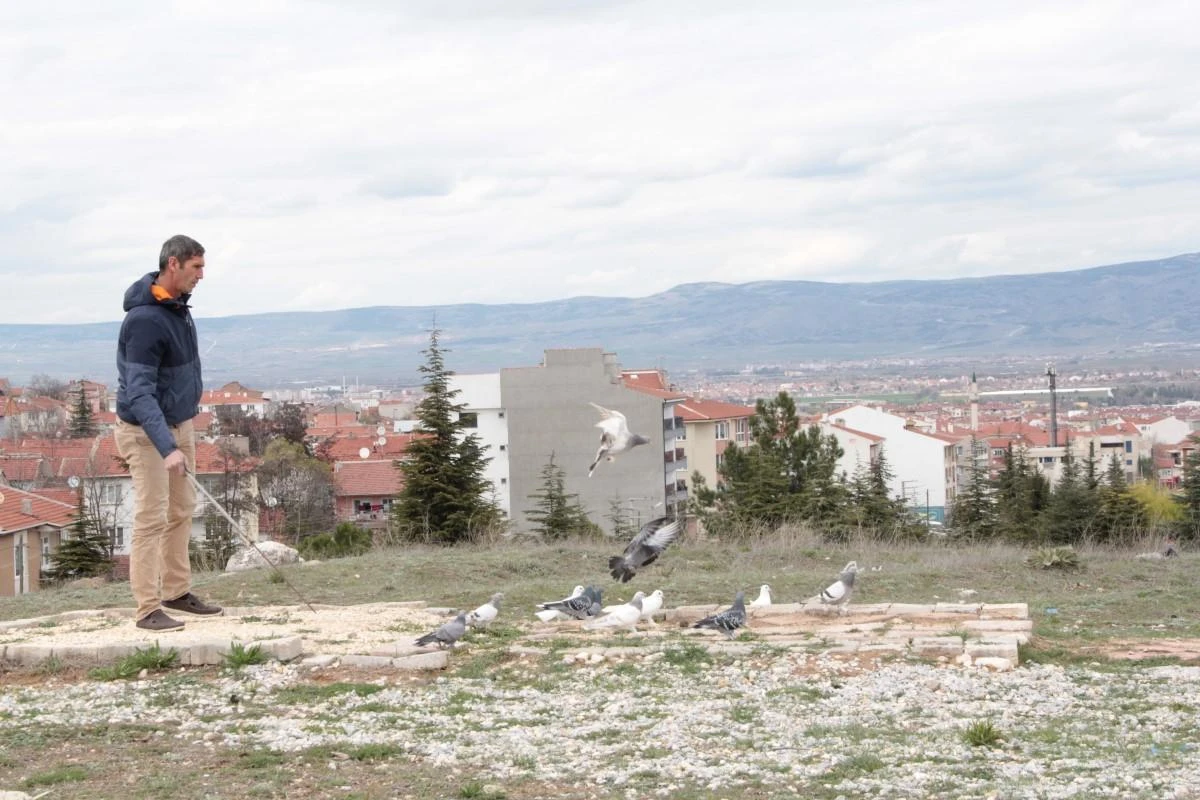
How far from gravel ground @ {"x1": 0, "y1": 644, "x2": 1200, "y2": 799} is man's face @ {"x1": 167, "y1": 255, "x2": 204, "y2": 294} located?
2.94m

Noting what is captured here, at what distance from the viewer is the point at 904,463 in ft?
329

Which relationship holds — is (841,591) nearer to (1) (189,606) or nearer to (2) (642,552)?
(2) (642,552)


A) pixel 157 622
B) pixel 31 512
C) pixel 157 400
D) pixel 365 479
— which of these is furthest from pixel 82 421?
pixel 157 400

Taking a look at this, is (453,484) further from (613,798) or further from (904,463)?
(904,463)

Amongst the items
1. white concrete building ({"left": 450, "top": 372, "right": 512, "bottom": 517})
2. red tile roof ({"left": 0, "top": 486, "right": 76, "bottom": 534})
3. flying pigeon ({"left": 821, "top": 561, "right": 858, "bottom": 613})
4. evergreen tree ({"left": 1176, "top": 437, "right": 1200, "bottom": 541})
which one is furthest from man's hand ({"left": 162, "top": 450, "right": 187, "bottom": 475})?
white concrete building ({"left": 450, "top": 372, "right": 512, "bottom": 517})

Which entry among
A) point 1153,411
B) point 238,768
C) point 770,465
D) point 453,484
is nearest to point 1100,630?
point 238,768

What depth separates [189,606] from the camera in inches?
448

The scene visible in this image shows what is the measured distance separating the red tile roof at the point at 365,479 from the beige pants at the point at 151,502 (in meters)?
59.7

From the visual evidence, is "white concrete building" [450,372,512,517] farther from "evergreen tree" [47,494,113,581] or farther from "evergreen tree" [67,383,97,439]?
"evergreen tree" [47,494,113,581]

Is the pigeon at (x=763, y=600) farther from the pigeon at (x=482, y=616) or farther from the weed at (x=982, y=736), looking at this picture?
the weed at (x=982, y=736)

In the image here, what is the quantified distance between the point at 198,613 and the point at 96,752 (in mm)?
4211

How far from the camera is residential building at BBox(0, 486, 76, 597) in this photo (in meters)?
41.1

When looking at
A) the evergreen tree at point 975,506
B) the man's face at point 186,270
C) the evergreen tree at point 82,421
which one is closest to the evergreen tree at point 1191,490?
the evergreen tree at point 975,506

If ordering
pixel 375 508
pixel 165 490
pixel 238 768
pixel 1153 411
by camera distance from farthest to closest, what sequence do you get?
pixel 1153 411, pixel 375 508, pixel 165 490, pixel 238 768
